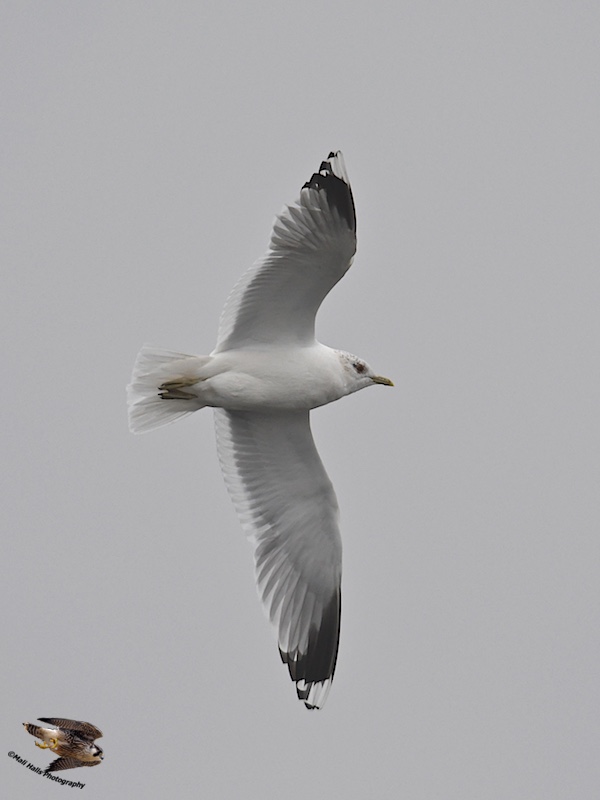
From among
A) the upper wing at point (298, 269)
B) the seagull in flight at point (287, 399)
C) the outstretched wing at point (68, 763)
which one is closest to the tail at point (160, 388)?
the seagull in flight at point (287, 399)

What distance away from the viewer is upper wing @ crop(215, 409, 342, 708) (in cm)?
1085

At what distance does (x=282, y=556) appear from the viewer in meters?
11.0

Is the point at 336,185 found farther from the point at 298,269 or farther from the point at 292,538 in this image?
the point at 292,538

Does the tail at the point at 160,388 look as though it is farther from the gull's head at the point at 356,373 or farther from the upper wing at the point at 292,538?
the gull's head at the point at 356,373

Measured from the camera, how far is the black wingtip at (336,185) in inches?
372

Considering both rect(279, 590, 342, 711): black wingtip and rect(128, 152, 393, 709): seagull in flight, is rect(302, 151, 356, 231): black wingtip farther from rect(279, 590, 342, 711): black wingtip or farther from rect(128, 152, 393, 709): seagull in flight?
rect(279, 590, 342, 711): black wingtip

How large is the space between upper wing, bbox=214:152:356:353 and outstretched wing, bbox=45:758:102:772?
2.94 metres

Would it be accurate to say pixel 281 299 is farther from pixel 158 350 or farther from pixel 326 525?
pixel 326 525

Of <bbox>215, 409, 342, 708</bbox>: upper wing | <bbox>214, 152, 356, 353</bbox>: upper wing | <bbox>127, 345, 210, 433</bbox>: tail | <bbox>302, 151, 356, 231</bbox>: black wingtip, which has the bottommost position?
<bbox>215, 409, 342, 708</bbox>: upper wing

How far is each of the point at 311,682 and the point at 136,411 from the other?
96.0 inches

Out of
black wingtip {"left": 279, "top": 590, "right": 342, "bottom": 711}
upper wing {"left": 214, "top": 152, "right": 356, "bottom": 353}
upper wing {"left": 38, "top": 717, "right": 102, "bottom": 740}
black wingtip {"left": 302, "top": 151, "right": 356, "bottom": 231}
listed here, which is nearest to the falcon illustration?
upper wing {"left": 38, "top": 717, "right": 102, "bottom": 740}

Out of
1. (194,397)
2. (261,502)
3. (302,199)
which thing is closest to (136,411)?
(194,397)

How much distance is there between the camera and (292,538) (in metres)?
11.0

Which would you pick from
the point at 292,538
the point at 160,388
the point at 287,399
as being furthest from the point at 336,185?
the point at 292,538
